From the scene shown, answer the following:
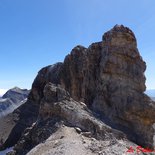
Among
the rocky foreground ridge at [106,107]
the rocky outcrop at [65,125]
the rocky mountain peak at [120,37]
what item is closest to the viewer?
the rocky outcrop at [65,125]

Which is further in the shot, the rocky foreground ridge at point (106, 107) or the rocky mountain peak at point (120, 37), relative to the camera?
the rocky mountain peak at point (120, 37)

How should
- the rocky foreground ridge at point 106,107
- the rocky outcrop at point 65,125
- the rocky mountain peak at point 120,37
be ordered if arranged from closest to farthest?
the rocky outcrop at point 65,125 < the rocky foreground ridge at point 106,107 < the rocky mountain peak at point 120,37

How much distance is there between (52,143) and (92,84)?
86.8ft

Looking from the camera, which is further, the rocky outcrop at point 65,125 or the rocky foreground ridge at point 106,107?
the rocky foreground ridge at point 106,107

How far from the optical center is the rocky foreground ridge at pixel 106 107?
106ft

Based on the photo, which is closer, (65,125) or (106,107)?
(65,125)

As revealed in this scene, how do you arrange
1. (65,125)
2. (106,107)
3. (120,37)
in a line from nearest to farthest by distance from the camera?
(65,125)
(106,107)
(120,37)

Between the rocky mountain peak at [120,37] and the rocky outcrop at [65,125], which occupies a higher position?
the rocky mountain peak at [120,37]

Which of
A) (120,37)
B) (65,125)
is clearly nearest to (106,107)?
(120,37)

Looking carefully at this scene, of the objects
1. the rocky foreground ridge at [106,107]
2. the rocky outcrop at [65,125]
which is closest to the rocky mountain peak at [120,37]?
the rocky foreground ridge at [106,107]

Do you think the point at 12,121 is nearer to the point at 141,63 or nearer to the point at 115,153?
the point at 141,63

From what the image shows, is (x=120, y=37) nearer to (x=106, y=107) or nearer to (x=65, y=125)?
(x=106, y=107)

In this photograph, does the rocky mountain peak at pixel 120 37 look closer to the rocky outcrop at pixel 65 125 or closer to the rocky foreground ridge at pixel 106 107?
the rocky foreground ridge at pixel 106 107

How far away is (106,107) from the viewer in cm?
4369
